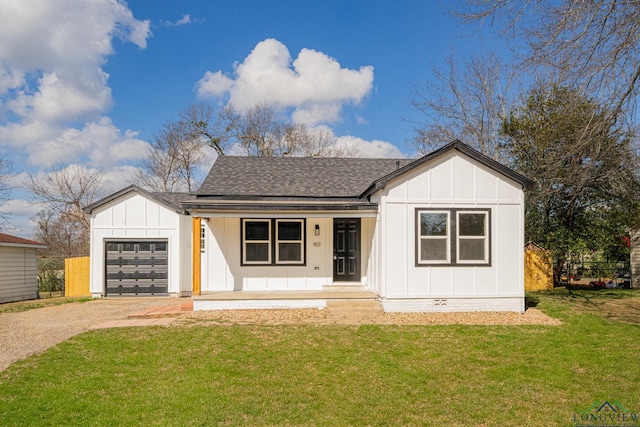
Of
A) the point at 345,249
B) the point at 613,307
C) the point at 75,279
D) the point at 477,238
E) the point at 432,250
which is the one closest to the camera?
the point at 432,250

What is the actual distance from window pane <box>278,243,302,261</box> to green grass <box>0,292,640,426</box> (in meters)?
4.24

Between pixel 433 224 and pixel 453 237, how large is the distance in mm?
628

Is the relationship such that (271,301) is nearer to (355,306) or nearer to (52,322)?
(355,306)

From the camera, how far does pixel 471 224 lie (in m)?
11.4

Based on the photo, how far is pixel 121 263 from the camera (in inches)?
629

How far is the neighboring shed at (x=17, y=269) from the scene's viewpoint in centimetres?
1698

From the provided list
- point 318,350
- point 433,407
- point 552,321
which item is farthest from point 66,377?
point 552,321

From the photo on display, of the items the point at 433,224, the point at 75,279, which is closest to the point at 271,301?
the point at 433,224

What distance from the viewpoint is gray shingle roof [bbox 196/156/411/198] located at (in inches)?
551

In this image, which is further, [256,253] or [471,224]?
[256,253]

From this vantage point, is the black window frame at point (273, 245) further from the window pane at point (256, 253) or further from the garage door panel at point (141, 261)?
the garage door panel at point (141, 261)

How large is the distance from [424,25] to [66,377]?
1121 cm

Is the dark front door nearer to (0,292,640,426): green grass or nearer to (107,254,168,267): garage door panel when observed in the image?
(0,292,640,426): green grass
